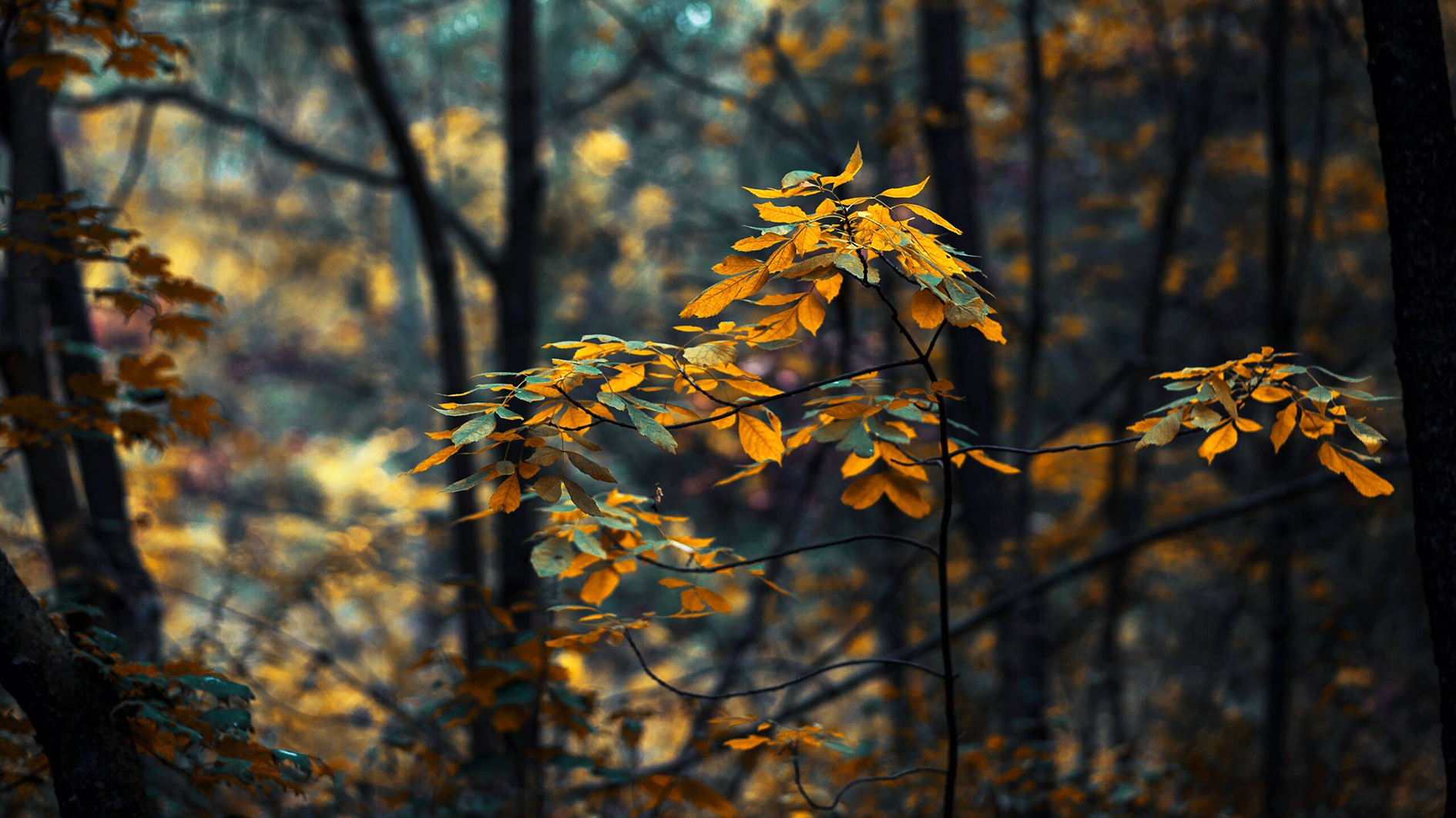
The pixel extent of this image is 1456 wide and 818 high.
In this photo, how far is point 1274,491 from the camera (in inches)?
129

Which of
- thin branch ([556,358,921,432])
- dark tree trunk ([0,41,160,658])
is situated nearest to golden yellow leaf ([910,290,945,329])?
thin branch ([556,358,921,432])

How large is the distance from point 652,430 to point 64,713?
1180 millimetres

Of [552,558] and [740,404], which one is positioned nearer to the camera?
[740,404]

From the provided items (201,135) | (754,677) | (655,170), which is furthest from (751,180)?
(201,135)

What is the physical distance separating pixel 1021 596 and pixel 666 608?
21.8 ft

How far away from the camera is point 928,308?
1400mm

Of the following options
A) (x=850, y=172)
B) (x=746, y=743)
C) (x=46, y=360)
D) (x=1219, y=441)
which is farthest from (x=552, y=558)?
(x=46, y=360)

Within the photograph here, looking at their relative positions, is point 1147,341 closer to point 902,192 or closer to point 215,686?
point 902,192

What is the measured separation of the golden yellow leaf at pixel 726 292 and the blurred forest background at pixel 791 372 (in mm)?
352

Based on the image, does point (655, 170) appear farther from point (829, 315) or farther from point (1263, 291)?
point (1263, 291)

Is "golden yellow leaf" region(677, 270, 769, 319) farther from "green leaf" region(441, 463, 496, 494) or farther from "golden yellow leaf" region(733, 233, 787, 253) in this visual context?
"green leaf" region(441, 463, 496, 494)

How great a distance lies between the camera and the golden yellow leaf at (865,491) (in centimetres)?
165

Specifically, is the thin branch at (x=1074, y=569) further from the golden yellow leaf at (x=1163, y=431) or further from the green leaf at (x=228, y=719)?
the golden yellow leaf at (x=1163, y=431)

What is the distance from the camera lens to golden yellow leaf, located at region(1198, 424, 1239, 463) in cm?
156
